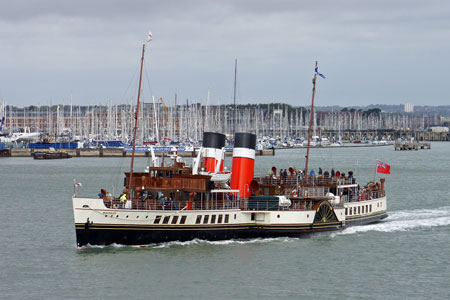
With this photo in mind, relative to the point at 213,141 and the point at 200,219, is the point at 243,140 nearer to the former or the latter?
the point at 213,141

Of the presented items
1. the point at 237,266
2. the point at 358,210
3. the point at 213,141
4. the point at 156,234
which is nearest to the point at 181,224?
the point at 156,234

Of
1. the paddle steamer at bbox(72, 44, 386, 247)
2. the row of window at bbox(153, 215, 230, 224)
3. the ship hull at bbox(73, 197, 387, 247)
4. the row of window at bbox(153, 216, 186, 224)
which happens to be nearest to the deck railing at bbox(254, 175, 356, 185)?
the paddle steamer at bbox(72, 44, 386, 247)

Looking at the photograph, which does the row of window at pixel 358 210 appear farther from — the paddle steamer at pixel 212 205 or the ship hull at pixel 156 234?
the ship hull at pixel 156 234

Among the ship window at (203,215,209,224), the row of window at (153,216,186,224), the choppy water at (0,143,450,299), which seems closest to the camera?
the choppy water at (0,143,450,299)

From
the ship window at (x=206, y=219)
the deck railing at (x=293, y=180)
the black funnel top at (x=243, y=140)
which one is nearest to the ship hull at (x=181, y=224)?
the ship window at (x=206, y=219)

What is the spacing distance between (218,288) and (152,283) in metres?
2.79

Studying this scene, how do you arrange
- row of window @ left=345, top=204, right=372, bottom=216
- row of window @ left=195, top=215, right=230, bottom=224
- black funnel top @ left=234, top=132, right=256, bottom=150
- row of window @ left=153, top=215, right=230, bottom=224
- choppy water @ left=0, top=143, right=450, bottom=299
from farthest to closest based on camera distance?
row of window @ left=345, top=204, right=372, bottom=216
black funnel top @ left=234, top=132, right=256, bottom=150
row of window @ left=195, top=215, right=230, bottom=224
row of window @ left=153, top=215, right=230, bottom=224
choppy water @ left=0, top=143, right=450, bottom=299

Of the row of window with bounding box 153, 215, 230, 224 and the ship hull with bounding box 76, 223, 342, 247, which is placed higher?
the row of window with bounding box 153, 215, 230, 224

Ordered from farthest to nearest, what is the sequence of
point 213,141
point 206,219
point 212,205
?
1. point 213,141
2. point 212,205
3. point 206,219

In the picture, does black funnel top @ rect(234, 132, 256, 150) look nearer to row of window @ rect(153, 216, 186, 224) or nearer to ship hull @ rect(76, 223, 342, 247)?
ship hull @ rect(76, 223, 342, 247)

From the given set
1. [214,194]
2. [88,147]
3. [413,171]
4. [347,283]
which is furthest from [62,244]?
[88,147]

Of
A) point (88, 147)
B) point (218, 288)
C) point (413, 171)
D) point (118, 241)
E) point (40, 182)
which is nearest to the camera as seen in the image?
point (218, 288)

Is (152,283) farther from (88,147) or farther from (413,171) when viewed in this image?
(88,147)

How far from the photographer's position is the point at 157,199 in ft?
130
